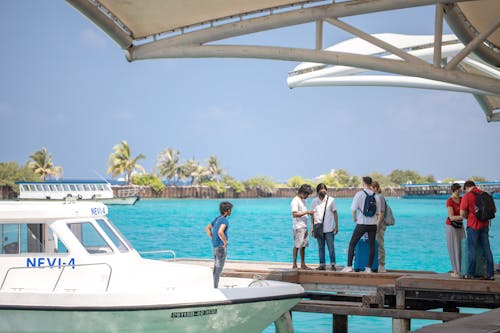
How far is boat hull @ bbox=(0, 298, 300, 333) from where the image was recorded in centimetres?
1141

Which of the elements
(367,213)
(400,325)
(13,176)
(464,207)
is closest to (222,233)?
(367,213)

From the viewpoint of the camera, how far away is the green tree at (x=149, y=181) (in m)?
178

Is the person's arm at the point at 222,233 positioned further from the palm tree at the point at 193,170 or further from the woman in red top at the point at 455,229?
the palm tree at the point at 193,170

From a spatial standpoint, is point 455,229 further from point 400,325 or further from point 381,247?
point 381,247

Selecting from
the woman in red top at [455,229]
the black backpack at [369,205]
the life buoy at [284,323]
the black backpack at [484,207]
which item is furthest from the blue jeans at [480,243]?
the life buoy at [284,323]

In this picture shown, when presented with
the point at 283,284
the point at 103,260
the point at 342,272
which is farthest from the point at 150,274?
the point at 342,272

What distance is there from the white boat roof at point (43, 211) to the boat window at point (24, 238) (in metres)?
0.12

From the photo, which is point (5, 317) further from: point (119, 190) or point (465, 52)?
point (119, 190)

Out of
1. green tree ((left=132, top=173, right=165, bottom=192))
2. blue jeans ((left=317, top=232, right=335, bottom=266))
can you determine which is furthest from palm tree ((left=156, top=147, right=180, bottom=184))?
blue jeans ((left=317, top=232, right=335, bottom=266))

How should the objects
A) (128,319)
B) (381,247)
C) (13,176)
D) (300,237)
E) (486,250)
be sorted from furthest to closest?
(13,176), (381,247), (300,237), (486,250), (128,319)

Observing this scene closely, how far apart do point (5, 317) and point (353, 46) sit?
21414 mm

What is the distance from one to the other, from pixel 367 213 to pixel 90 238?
4884 millimetres

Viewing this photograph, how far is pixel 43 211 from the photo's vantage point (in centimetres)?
1271

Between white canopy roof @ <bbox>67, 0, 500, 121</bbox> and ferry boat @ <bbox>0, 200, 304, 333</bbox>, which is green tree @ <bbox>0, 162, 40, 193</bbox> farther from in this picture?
ferry boat @ <bbox>0, 200, 304, 333</bbox>
